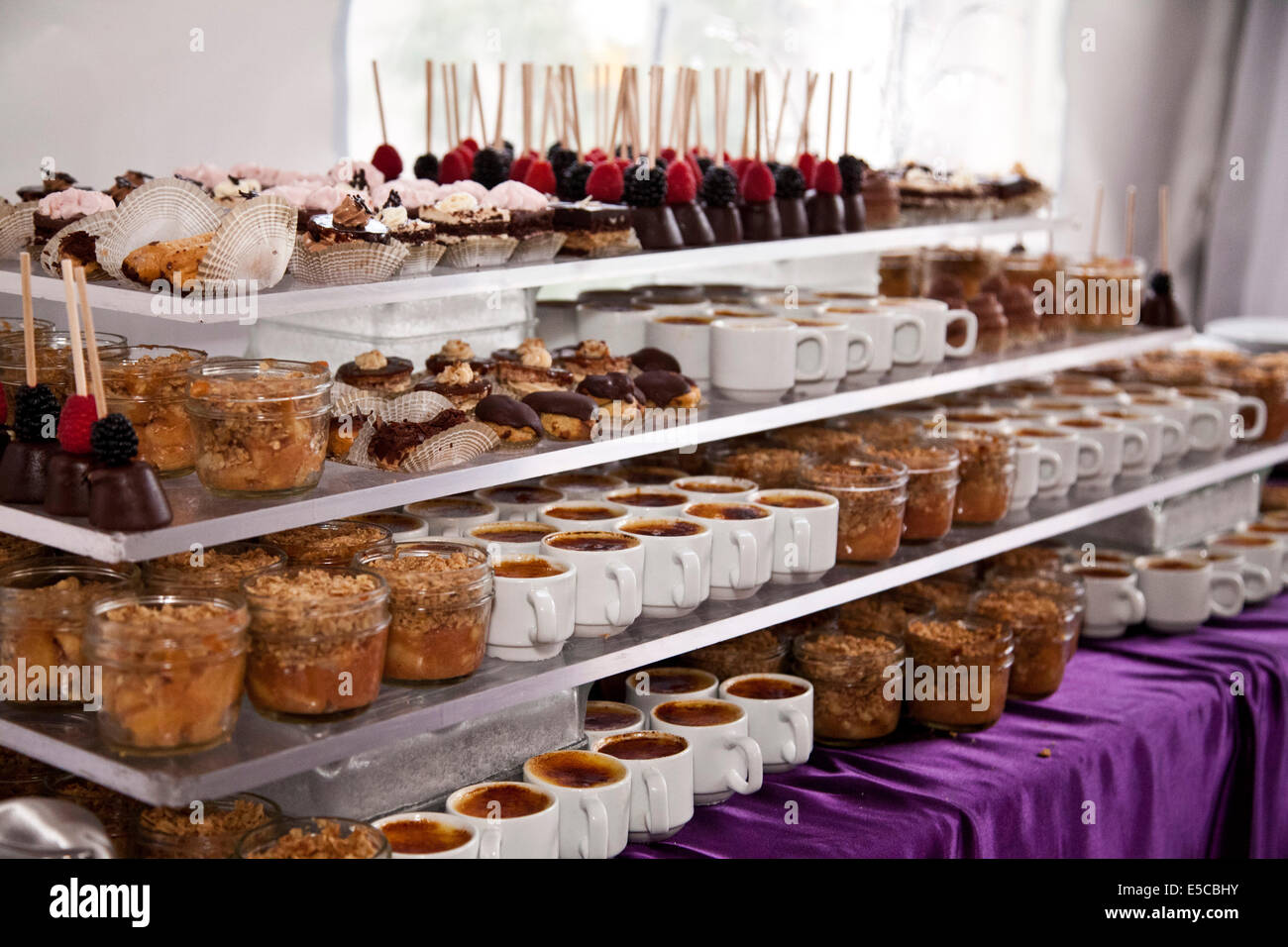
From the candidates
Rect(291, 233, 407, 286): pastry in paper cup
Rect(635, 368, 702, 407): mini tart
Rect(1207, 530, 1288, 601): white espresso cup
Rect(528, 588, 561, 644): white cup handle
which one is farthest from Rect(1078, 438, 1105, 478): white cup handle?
Rect(291, 233, 407, 286): pastry in paper cup

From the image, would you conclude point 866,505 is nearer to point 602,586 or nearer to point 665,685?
point 665,685

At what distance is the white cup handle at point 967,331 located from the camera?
4.04 metres

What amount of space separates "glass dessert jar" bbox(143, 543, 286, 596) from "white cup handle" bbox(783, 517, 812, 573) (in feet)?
3.76

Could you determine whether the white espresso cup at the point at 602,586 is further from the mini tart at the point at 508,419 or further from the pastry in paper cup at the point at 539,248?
the pastry in paper cup at the point at 539,248

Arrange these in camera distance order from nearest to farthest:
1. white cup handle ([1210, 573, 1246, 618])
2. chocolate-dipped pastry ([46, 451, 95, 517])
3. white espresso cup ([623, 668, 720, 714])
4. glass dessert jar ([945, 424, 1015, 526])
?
chocolate-dipped pastry ([46, 451, 95, 517])
white espresso cup ([623, 668, 720, 714])
glass dessert jar ([945, 424, 1015, 526])
white cup handle ([1210, 573, 1246, 618])

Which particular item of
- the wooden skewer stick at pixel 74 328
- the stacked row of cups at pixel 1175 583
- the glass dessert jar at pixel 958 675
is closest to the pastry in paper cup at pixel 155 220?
the wooden skewer stick at pixel 74 328

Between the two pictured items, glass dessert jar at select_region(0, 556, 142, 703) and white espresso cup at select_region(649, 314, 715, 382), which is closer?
glass dessert jar at select_region(0, 556, 142, 703)

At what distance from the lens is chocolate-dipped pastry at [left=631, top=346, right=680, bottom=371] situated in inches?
137

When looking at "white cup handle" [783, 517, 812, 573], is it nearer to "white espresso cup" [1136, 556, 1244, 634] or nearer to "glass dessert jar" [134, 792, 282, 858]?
"glass dessert jar" [134, 792, 282, 858]

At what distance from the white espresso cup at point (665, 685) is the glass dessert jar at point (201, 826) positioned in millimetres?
890

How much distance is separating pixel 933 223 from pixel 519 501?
1526 millimetres

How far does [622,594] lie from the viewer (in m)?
2.89

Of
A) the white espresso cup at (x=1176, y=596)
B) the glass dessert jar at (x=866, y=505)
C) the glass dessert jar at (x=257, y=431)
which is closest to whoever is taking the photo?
the glass dessert jar at (x=257, y=431)
